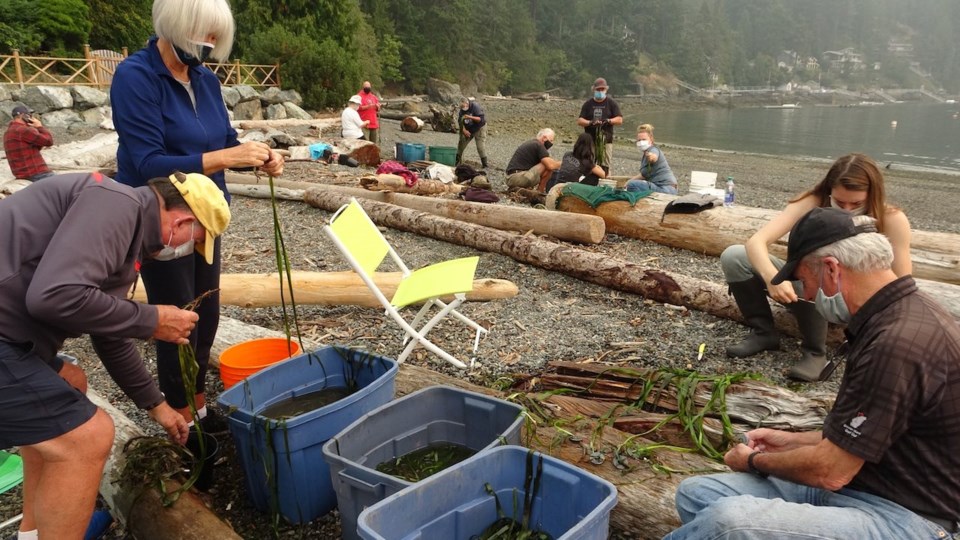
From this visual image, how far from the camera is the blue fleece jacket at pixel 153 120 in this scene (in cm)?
284

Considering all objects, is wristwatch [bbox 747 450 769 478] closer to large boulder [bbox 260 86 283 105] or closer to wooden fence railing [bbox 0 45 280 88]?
wooden fence railing [bbox 0 45 280 88]

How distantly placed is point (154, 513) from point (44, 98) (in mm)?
20776

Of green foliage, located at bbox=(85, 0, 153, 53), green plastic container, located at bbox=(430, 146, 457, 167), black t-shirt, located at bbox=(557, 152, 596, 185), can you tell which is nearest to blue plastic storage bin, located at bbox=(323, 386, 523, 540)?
black t-shirt, located at bbox=(557, 152, 596, 185)

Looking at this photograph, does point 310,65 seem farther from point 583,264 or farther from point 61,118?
point 583,264

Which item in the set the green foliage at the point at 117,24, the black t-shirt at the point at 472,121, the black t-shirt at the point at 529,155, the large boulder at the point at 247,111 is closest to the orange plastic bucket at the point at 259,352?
the black t-shirt at the point at 529,155

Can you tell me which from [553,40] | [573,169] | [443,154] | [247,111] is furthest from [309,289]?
[553,40]

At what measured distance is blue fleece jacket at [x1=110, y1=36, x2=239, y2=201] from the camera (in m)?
2.84

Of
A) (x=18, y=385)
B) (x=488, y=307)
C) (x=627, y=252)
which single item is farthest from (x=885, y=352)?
(x=627, y=252)

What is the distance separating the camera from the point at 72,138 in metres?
16.3

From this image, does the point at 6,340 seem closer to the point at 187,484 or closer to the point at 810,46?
the point at 187,484

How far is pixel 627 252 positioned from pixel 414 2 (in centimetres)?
5484

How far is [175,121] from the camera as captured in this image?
117 inches

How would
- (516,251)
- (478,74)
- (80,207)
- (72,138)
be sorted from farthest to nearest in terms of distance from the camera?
(478,74), (72,138), (516,251), (80,207)

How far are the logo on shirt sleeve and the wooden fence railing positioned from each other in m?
21.5
